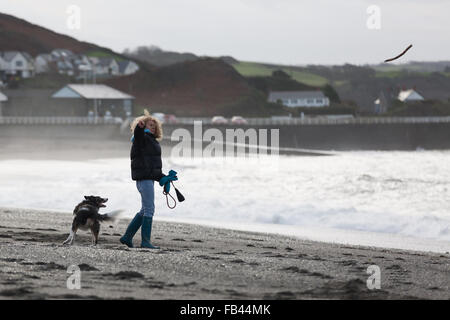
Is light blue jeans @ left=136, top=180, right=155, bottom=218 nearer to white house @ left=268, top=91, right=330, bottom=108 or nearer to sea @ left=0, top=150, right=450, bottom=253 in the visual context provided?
sea @ left=0, top=150, right=450, bottom=253

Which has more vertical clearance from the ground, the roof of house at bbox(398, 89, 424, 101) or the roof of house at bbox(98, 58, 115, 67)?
the roof of house at bbox(98, 58, 115, 67)

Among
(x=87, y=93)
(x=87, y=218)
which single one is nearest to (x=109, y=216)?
(x=87, y=218)

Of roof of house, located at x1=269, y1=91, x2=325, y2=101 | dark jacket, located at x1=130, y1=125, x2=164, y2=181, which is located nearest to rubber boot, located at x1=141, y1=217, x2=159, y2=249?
dark jacket, located at x1=130, y1=125, x2=164, y2=181

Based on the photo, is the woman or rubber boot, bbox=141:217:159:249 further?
rubber boot, bbox=141:217:159:249

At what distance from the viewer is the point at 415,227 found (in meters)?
17.2

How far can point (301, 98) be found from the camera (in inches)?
4929

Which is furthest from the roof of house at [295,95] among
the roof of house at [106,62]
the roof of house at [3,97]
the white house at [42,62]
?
the white house at [42,62]

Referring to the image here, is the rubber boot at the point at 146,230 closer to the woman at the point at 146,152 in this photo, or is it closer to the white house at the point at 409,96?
the woman at the point at 146,152

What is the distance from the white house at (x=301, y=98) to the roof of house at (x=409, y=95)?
39.1 feet

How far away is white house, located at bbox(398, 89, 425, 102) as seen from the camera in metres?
124

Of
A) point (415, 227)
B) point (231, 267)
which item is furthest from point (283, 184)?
point (231, 267)

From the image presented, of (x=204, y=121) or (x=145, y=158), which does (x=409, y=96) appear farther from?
(x=145, y=158)
